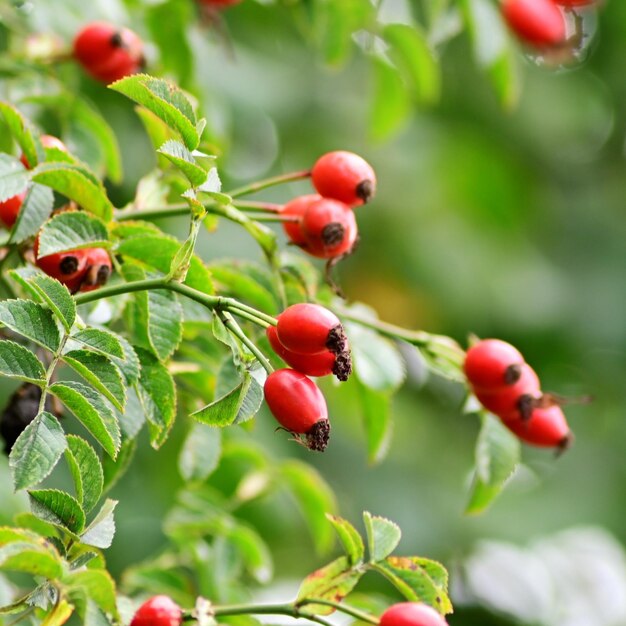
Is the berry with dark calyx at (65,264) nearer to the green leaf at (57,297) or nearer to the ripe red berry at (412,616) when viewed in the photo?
the green leaf at (57,297)

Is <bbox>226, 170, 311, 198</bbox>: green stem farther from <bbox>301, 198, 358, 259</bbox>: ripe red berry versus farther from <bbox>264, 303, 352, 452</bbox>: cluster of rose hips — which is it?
<bbox>264, 303, 352, 452</bbox>: cluster of rose hips

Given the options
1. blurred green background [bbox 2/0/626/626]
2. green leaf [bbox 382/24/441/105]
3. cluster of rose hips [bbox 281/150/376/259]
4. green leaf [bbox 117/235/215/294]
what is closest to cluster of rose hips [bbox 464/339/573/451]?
cluster of rose hips [bbox 281/150/376/259]

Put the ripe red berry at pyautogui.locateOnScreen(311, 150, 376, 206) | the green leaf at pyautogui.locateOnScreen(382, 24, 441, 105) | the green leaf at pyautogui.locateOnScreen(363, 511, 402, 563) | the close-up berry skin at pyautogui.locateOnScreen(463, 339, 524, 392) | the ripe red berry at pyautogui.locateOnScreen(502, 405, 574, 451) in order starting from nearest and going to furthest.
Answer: the green leaf at pyautogui.locateOnScreen(363, 511, 402, 563)
the ripe red berry at pyautogui.locateOnScreen(311, 150, 376, 206)
the close-up berry skin at pyautogui.locateOnScreen(463, 339, 524, 392)
the ripe red berry at pyautogui.locateOnScreen(502, 405, 574, 451)
the green leaf at pyautogui.locateOnScreen(382, 24, 441, 105)

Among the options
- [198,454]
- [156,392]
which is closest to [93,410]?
[156,392]

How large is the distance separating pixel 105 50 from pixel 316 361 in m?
1.08

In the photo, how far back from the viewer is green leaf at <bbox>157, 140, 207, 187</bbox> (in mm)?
1234

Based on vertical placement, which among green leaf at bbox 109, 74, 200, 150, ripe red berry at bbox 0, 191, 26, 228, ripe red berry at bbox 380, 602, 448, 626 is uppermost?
green leaf at bbox 109, 74, 200, 150

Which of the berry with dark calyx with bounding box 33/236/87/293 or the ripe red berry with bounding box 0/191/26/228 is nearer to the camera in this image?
the berry with dark calyx with bounding box 33/236/87/293

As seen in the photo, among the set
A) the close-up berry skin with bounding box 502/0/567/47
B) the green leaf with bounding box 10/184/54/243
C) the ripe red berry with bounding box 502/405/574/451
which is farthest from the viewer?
the close-up berry skin with bounding box 502/0/567/47

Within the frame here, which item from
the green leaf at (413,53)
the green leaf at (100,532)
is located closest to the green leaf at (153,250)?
the green leaf at (100,532)

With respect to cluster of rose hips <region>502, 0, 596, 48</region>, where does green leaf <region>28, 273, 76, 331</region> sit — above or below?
above

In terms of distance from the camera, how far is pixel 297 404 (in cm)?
125

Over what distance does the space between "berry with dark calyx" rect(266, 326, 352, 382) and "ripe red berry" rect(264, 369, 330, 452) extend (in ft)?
0.04

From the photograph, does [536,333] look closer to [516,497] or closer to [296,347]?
[516,497]
